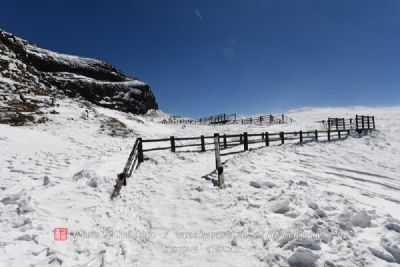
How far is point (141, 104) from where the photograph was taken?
95125 millimetres

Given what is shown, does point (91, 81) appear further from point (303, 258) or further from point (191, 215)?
point (303, 258)

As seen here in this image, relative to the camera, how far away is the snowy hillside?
214 inches

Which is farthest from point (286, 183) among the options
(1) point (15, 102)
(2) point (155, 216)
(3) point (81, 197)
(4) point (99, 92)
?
(4) point (99, 92)

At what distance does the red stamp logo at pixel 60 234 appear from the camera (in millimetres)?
6025

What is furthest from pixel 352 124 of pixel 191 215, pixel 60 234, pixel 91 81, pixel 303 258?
pixel 91 81

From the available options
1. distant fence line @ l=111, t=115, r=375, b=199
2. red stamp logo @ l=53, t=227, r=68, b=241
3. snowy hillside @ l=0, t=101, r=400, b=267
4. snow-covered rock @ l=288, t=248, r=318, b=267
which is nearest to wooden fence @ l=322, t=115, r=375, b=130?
distant fence line @ l=111, t=115, r=375, b=199

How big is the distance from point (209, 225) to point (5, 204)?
5397 millimetres

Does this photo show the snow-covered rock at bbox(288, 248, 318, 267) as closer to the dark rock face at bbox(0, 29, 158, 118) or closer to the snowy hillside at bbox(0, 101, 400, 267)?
the snowy hillside at bbox(0, 101, 400, 267)

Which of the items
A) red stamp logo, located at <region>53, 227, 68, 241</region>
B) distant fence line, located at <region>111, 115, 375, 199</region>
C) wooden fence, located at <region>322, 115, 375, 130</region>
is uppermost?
wooden fence, located at <region>322, 115, 375, 130</region>

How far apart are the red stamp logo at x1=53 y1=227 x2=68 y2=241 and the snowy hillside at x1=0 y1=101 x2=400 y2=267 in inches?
4.4

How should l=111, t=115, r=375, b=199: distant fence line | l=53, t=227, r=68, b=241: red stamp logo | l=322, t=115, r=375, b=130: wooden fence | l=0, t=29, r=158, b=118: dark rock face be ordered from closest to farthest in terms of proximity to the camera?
l=53, t=227, r=68, b=241: red stamp logo < l=111, t=115, r=375, b=199: distant fence line < l=322, t=115, r=375, b=130: wooden fence < l=0, t=29, r=158, b=118: dark rock face

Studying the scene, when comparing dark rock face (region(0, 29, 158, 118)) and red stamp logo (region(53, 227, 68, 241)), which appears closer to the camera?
red stamp logo (region(53, 227, 68, 241))

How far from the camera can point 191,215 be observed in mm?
7652

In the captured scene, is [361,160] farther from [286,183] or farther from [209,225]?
[209,225]
